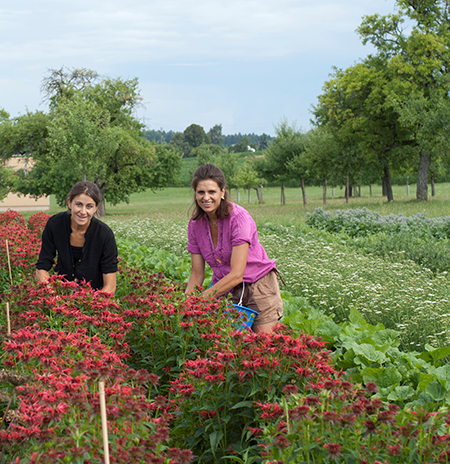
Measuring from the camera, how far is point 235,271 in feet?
12.3

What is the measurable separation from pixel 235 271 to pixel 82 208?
1527mm

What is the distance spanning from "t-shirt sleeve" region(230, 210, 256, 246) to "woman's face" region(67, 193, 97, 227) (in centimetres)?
134

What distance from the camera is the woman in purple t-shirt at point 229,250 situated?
3771 millimetres

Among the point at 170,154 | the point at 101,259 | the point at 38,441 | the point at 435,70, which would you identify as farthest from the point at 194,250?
the point at 170,154

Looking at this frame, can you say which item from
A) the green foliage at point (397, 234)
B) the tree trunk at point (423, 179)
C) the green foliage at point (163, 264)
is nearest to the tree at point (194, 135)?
the tree trunk at point (423, 179)

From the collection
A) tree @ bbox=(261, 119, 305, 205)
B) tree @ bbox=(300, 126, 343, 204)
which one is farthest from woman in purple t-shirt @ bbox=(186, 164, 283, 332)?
tree @ bbox=(261, 119, 305, 205)

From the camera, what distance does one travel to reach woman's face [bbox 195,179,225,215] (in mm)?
3766

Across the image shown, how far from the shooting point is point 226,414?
7.57ft

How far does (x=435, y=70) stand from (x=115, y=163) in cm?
1973

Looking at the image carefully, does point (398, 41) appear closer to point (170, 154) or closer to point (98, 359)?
point (170, 154)

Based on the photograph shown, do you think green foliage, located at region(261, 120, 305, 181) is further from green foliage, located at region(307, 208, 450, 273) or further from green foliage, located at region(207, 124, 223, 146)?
green foliage, located at region(207, 124, 223, 146)

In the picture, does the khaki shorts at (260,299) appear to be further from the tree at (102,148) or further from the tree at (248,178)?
the tree at (248,178)

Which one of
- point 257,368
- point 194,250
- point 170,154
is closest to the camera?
point 257,368

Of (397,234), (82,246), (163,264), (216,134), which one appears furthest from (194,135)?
(82,246)
